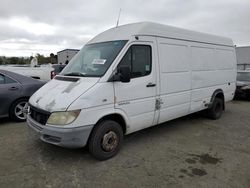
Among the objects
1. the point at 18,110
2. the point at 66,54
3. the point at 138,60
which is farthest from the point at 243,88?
the point at 66,54

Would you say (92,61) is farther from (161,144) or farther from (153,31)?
(161,144)

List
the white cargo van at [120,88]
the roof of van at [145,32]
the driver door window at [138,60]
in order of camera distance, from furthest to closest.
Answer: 1. the roof of van at [145,32]
2. the driver door window at [138,60]
3. the white cargo van at [120,88]

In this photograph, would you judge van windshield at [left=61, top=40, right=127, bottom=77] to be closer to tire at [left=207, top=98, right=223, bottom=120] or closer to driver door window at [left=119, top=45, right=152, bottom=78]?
driver door window at [left=119, top=45, right=152, bottom=78]

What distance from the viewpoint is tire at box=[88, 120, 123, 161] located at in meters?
3.78

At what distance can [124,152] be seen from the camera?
4.33m

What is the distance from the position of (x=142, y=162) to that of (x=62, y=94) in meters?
1.79

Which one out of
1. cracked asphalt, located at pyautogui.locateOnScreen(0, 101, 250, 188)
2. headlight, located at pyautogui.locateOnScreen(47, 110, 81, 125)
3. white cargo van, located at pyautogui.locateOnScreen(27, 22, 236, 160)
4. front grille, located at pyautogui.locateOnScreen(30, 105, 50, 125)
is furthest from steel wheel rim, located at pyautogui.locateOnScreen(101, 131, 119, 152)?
front grille, located at pyautogui.locateOnScreen(30, 105, 50, 125)

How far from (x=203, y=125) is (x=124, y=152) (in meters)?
2.90

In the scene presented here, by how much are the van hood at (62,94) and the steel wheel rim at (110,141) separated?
0.90 meters

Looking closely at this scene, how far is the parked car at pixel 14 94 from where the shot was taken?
233 inches

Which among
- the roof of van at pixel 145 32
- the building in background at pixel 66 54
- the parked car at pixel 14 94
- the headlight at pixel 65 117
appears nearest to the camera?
→ the headlight at pixel 65 117

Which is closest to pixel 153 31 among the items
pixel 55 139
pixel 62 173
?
pixel 55 139

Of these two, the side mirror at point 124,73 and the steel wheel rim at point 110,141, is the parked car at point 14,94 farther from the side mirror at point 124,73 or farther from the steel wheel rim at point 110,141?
the side mirror at point 124,73

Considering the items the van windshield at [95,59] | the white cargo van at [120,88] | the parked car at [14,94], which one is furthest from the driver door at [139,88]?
the parked car at [14,94]
